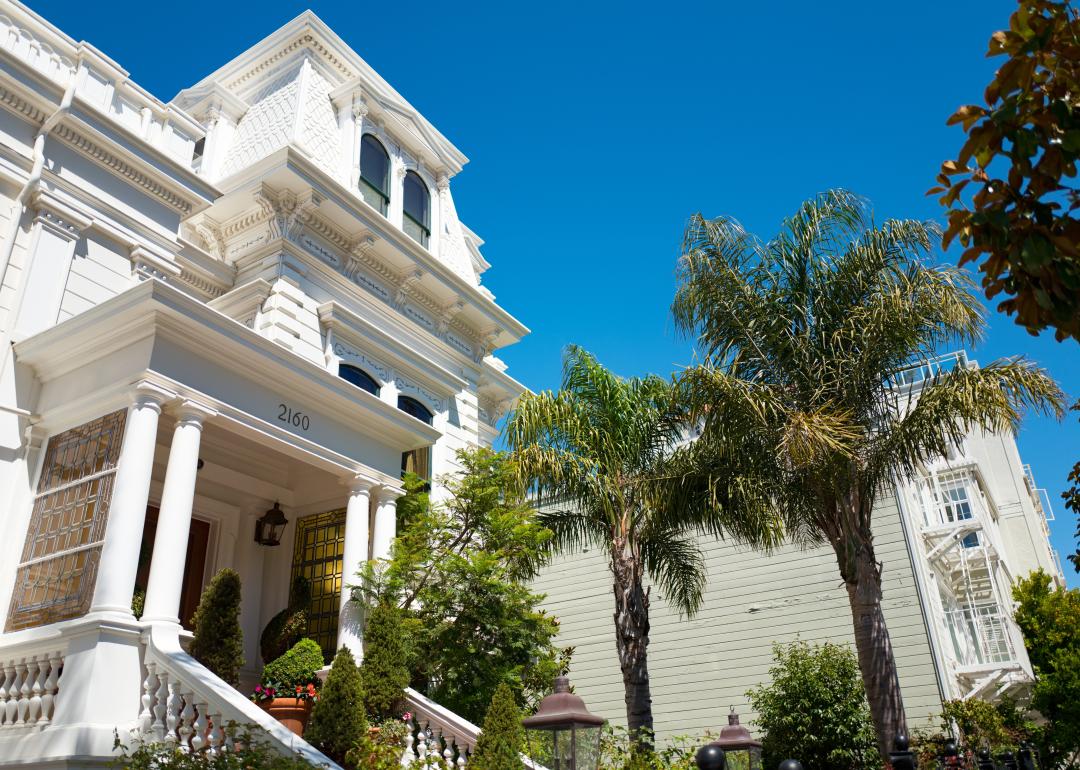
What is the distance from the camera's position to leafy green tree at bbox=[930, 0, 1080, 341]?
3.29 m

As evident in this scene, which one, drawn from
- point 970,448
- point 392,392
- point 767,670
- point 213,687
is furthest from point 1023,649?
point 213,687

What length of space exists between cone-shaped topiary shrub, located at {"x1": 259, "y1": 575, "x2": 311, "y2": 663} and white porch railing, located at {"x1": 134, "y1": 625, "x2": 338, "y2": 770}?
4149mm

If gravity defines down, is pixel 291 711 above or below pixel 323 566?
below

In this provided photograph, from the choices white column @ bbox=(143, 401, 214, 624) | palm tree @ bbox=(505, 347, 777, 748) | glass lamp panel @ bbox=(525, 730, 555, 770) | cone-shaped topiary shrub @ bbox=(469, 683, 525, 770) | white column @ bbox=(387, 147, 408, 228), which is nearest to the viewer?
glass lamp panel @ bbox=(525, 730, 555, 770)

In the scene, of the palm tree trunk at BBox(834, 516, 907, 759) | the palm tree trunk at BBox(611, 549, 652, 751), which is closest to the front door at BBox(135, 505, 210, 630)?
the palm tree trunk at BBox(611, 549, 652, 751)

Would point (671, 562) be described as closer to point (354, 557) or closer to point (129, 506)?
point (354, 557)

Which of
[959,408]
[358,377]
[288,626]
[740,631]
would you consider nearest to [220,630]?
[288,626]

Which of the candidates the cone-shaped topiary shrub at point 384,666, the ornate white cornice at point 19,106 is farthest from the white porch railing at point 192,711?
the ornate white cornice at point 19,106

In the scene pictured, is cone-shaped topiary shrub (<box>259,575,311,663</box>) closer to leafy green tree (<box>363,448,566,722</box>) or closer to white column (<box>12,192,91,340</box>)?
leafy green tree (<box>363,448,566,722</box>)

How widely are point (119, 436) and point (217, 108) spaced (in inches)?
455

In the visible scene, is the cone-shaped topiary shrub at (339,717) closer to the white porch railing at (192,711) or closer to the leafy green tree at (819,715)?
the white porch railing at (192,711)

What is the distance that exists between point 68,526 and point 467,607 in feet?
18.0

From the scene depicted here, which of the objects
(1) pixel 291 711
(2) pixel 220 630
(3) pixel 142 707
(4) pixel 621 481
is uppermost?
(4) pixel 621 481

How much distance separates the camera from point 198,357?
10.8 metres
